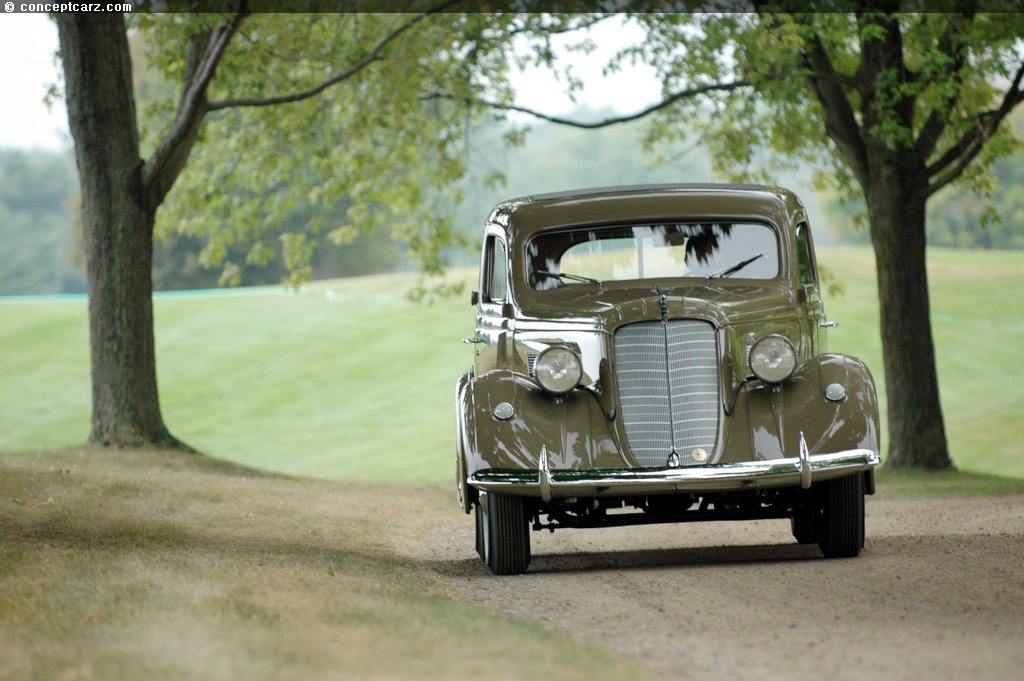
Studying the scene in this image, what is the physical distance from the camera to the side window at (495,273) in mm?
9852

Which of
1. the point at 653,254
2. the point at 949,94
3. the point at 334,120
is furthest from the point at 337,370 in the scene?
the point at 653,254

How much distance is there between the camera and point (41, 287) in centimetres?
8406

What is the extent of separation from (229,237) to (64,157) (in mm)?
A: 78131

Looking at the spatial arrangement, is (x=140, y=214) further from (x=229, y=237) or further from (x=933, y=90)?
(x=933, y=90)

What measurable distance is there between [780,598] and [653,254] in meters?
3.05

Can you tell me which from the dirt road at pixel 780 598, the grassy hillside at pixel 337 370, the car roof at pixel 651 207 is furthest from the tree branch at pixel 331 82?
the grassy hillside at pixel 337 370

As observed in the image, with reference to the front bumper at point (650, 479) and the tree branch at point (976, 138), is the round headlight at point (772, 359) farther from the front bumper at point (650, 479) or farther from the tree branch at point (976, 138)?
the tree branch at point (976, 138)

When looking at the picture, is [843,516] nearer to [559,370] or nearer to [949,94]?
[559,370]

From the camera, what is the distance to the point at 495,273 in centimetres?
1020

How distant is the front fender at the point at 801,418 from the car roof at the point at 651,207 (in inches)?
61.1

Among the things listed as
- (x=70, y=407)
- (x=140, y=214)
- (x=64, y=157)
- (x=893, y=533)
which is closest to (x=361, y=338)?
(x=70, y=407)

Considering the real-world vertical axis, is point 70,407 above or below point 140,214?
below

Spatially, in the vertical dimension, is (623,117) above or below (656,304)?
above

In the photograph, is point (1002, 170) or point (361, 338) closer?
point (361, 338)
